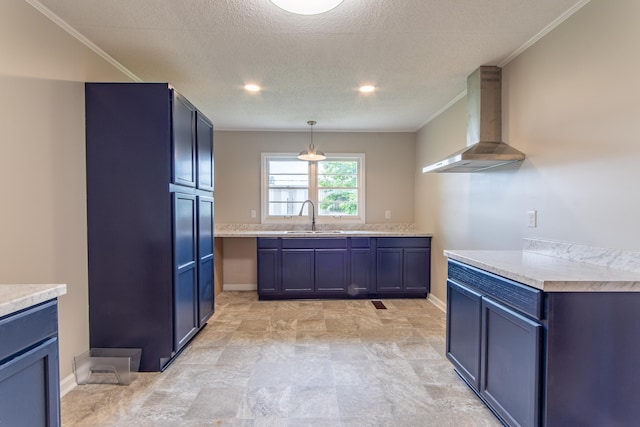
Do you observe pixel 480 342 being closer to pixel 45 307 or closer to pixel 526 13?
pixel 526 13

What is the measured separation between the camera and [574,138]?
72.6 inches

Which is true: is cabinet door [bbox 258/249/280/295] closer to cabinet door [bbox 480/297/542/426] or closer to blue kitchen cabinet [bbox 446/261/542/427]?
blue kitchen cabinet [bbox 446/261/542/427]

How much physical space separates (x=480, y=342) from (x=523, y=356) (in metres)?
0.40

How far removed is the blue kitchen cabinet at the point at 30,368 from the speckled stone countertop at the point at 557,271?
1990mm

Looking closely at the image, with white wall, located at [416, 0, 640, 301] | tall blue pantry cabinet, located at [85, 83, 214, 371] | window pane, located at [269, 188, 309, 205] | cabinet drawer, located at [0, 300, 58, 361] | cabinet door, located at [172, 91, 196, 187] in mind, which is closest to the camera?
cabinet drawer, located at [0, 300, 58, 361]

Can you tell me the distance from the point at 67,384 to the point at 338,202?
3567 millimetres

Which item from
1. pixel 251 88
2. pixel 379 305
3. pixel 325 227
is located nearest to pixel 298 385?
pixel 379 305

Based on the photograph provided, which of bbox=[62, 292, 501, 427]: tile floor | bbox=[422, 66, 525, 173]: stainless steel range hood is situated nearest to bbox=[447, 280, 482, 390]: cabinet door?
bbox=[62, 292, 501, 427]: tile floor

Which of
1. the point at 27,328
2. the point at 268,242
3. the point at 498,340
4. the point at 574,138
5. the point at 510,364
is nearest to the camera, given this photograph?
the point at 27,328

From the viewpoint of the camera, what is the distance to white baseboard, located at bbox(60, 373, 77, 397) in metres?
1.98

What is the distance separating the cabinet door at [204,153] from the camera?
9.14 feet

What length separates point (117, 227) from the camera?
2.22 metres

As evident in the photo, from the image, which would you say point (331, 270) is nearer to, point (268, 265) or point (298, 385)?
point (268, 265)

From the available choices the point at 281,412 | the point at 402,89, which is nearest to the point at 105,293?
the point at 281,412
